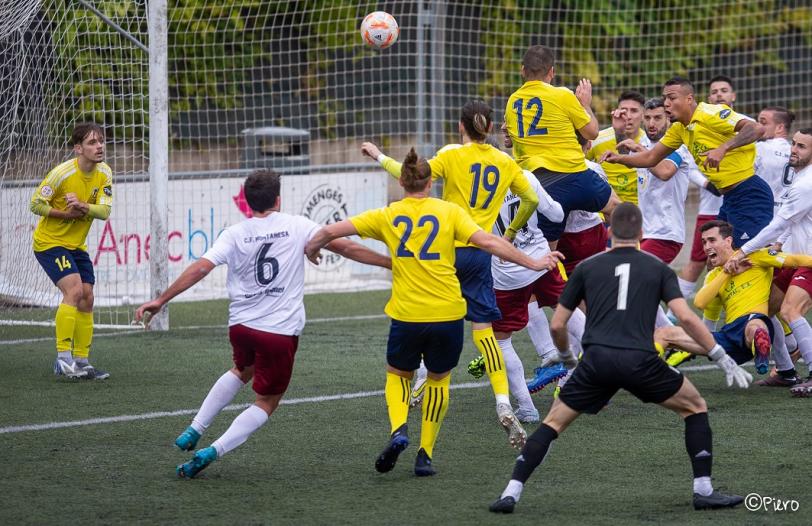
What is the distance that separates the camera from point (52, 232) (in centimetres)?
980

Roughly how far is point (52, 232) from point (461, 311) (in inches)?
186

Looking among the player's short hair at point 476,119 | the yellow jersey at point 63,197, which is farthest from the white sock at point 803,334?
the yellow jersey at point 63,197

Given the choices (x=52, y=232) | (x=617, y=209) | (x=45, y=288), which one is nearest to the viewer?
(x=617, y=209)

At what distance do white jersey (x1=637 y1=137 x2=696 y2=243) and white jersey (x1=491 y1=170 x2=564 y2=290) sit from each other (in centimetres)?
253

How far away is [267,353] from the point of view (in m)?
6.36

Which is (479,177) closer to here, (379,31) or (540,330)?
(540,330)

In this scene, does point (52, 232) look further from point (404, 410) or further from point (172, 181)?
point (172, 181)

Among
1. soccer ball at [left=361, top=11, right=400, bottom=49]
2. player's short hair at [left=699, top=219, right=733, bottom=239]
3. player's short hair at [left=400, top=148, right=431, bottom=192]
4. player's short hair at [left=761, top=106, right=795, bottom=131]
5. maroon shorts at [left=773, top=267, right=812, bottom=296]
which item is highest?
soccer ball at [left=361, top=11, right=400, bottom=49]

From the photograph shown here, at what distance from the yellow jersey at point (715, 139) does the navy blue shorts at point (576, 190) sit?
134cm

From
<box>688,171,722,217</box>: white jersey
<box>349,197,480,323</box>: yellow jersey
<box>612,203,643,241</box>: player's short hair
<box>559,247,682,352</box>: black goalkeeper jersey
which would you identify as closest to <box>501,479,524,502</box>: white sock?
<box>559,247,682,352</box>: black goalkeeper jersey

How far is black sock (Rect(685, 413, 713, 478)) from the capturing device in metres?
5.56

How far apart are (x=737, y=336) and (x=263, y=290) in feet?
13.3

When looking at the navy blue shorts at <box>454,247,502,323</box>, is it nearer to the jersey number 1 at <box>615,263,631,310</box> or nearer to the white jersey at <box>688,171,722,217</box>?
the jersey number 1 at <box>615,263,631,310</box>

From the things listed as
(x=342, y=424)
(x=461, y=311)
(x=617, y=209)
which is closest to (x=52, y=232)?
(x=342, y=424)
